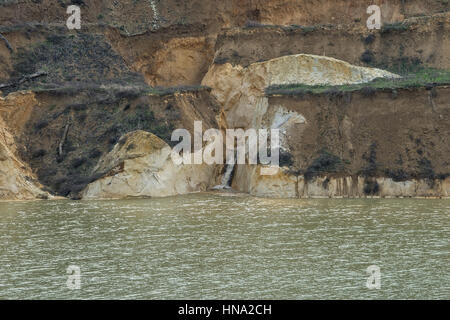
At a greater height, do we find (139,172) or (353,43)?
(353,43)

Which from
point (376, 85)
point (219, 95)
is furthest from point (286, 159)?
point (219, 95)

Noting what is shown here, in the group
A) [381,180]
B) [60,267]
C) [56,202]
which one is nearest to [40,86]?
[56,202]

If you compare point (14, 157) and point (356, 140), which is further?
point (14, 157)

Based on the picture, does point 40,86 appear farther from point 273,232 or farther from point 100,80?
point 273,232

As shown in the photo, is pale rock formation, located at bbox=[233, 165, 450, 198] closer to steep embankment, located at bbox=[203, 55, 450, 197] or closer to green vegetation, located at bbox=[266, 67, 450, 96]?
steep embankment, located at bbox=[203, 55, 450, 197]

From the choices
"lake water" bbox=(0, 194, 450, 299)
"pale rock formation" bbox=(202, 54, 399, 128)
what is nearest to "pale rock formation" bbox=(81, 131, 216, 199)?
"lake water" bbox=(0, 194, 450, 299)

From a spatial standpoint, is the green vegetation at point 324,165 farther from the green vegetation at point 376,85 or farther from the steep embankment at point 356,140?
the green vegetation at point 376,85

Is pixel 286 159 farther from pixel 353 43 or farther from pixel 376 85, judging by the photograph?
pixel 353 43
